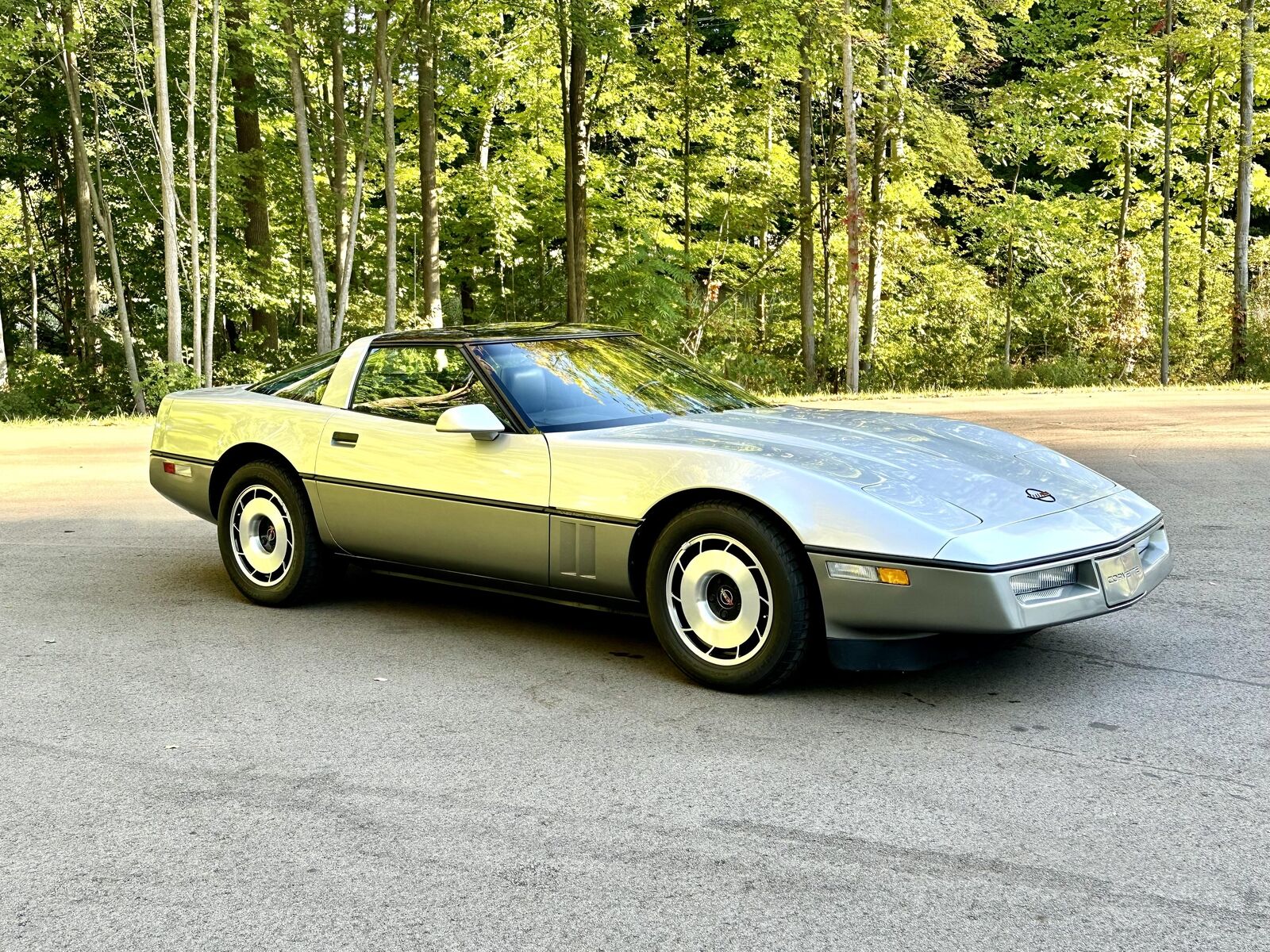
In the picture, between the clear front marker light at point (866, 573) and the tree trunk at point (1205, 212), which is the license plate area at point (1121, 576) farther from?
the tree trunk at point (1205, 212)

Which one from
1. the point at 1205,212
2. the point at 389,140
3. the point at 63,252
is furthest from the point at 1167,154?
the point at 63,252

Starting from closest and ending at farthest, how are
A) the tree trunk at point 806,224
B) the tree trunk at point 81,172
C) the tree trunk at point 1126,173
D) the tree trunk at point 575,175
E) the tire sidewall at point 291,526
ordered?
the tire sidewall at point 291,526, the tree trunk at point 81,172, the tree trunk at point 575,175, the tree trunk at point 806,224, the tree trunk at point 1126,173

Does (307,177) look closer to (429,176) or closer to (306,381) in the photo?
(429,176)

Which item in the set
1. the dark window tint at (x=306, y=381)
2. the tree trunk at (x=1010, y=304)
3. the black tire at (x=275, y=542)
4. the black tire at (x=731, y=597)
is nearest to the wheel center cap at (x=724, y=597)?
the black tire at (x=731, y=597)

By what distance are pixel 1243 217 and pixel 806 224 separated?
923cm

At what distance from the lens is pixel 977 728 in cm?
437

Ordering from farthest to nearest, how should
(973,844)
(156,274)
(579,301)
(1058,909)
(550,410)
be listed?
(156,274), (579,301), (550,410), (973,844), (1058,909)

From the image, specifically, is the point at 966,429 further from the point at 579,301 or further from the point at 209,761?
the point at 579,301

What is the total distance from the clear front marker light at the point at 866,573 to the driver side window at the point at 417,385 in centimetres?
175

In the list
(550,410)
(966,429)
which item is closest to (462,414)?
(550,410)

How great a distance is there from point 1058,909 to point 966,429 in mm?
3100

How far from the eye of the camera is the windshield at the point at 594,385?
5.55m

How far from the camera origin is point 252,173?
28016mm

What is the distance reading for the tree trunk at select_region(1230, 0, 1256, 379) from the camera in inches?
1021
